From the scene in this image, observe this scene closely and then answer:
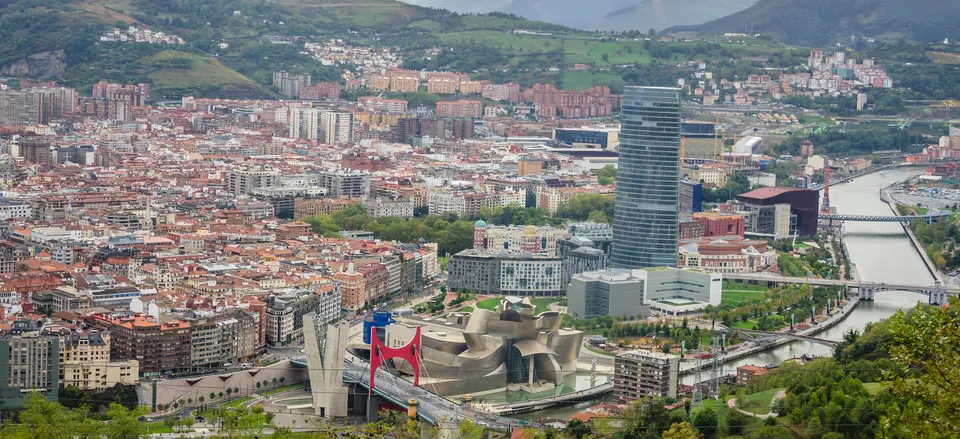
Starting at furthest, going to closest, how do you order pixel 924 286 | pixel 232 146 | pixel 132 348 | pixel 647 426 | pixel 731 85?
pixel 731 85
pixel 232 146
pixel 924 286
pixel 132 348
pixel 647 426

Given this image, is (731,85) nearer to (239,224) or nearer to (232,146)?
A: (232,146)

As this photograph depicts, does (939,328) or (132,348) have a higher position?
(939,328)

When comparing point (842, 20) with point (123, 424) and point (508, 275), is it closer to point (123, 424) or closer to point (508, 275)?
point (508, 275)

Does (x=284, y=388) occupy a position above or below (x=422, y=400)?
below

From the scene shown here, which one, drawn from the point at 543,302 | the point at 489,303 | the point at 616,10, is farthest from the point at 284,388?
the point at 616,10

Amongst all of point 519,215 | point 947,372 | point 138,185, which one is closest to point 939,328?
point 947,372

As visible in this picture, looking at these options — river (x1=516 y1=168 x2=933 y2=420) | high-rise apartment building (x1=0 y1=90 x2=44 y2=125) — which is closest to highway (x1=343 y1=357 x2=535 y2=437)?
river (x1=516 y1=168 x2=933 y2=420)

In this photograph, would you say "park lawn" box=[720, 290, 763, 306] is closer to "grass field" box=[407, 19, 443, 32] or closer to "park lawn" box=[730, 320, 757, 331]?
"park lawn" box=[730, 320, 757, 331]
